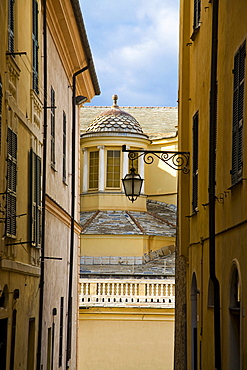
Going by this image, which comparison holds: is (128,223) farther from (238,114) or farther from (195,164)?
(238,114)

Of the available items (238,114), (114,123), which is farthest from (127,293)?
(238,114)

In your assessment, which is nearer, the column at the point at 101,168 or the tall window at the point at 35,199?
the tall window at the point at 35,199

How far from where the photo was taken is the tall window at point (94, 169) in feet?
127

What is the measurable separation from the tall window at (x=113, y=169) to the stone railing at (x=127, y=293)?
10289mm

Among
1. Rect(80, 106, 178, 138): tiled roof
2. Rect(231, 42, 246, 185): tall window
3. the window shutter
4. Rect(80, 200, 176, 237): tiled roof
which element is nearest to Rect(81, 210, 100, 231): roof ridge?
Rect(80, 200, 176, 237): tiled roof

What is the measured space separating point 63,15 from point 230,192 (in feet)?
30.1

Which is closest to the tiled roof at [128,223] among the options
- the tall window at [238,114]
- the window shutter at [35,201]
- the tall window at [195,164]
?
the window shutter at [35,201]

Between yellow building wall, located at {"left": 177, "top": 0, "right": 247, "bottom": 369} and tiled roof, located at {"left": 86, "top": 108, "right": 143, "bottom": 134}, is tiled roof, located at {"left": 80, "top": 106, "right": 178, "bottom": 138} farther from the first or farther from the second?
yellow building wall, located at {"left": 177, "top": 0, "right": 247, "bottom": 369}

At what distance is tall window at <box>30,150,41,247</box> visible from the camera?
15.7m

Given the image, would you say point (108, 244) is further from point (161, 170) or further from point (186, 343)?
point (186, 343)

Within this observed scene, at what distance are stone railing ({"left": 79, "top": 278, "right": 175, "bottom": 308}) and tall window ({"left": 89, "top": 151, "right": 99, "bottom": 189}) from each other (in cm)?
1072

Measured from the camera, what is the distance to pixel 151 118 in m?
45.2

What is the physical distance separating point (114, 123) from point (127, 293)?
37.0 feet

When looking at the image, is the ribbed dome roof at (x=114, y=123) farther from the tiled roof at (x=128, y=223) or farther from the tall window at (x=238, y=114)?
the tall window at (x=238, y=114)
